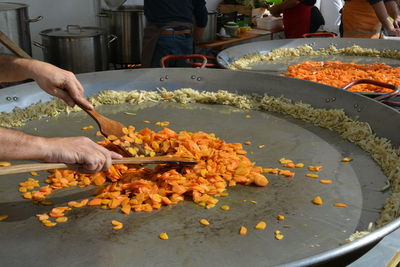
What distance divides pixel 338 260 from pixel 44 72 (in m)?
1.56

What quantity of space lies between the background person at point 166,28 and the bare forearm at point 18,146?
3.08m

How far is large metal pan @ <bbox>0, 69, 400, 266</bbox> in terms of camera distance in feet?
4.40

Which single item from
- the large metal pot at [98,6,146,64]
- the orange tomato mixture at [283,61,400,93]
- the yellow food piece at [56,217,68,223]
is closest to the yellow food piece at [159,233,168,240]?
the yellow food piece at [56,217,68,223]

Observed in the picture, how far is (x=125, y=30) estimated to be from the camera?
520cm

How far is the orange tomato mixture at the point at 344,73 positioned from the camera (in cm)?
300

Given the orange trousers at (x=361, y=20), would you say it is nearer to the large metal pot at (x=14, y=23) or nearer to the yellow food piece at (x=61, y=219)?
the large metal pot at (x=14, y=23)

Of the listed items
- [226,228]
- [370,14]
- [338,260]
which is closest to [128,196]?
[226,228]

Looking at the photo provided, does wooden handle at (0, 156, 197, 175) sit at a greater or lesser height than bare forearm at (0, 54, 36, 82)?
lesser

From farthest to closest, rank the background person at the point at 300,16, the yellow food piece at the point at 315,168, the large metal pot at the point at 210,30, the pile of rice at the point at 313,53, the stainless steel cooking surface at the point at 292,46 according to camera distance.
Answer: the background person at the point at 300,16 → the large metal pot at the point at 210,30 → the pile of rice at the point at 313,53 → the stainless steel cooking surface at the point at 292,46 → the yellow food piece at the point at 315,168

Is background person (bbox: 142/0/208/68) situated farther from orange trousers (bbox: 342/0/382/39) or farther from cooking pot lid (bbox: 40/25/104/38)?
orange trousers (bbox: 342/0/382/39)

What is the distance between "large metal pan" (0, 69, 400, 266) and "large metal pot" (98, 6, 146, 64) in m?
2.84

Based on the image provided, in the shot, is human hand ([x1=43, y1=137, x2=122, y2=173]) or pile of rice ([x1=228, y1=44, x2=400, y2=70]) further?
pile of rice ([x1=228, y1=44, x2=400, y2=70])

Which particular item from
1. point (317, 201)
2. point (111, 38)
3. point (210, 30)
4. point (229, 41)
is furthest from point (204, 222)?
point (229, 41)

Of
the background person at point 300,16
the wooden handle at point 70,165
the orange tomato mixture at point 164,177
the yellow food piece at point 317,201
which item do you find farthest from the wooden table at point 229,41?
the yellow food piece at point 317,201
